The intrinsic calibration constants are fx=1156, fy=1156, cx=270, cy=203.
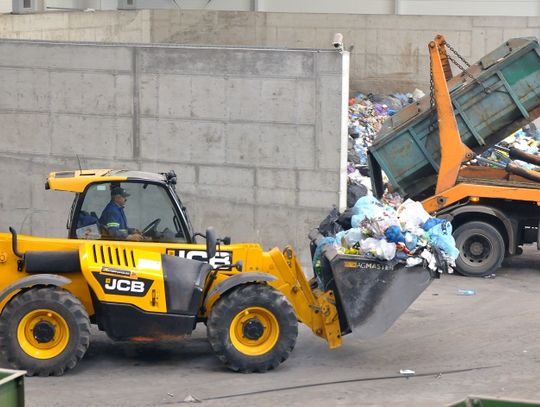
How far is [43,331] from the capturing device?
32.6 ft

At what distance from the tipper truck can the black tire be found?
20.8ft

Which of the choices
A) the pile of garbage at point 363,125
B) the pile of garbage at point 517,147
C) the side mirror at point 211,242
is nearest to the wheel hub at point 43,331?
the side mirror at point 211,242

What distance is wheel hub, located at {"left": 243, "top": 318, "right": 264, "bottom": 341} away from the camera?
33.5ft

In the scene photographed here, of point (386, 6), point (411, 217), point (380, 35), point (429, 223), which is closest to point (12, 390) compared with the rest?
point (411, 217)

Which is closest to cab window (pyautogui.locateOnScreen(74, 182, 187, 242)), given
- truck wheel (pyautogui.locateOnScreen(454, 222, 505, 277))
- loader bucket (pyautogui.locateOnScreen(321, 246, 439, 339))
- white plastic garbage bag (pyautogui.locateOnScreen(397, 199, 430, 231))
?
loader bucket (pyautogui.locateOnScreen(321, 246, 439, 339))

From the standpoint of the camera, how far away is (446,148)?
14.8 meters

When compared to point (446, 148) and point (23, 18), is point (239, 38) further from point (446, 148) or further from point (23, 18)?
point (446, 148)

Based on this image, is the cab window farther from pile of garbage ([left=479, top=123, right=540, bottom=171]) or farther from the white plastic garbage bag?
pile of garbage ([left=479, top=123, right=540, bottom=171])

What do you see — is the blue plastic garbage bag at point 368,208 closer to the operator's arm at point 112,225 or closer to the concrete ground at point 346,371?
the concrete ground at point 346,371

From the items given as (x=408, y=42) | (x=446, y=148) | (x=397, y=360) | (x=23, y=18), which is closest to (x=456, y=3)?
(x=408, y=42)

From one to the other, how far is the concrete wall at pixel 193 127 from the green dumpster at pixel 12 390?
832 centimetres

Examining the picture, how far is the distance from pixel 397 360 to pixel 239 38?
58.4ft

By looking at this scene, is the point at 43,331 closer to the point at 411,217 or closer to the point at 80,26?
the point at 411,217

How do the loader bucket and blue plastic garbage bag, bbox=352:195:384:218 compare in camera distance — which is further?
blue plastic garbage bag, bbox=352:195:384:218
